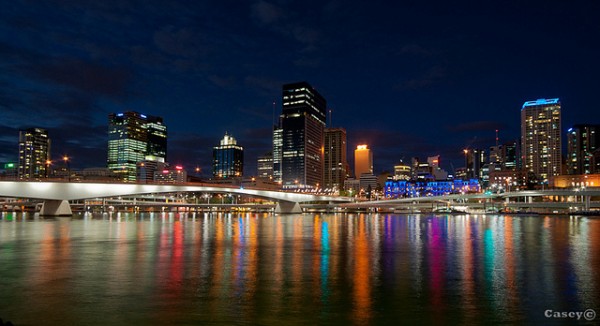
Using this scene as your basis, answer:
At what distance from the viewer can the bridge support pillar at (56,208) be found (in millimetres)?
94250

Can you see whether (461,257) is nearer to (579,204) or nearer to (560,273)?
(560,273)

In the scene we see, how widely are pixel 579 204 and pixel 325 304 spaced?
526ft

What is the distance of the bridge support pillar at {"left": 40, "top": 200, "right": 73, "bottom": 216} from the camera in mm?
94250

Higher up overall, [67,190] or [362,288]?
[67,190]

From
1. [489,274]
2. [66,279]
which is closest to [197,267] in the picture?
[66,279]

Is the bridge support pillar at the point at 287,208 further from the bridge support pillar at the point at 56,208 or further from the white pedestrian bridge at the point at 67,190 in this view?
the bridge support pillar at the point at 56,208

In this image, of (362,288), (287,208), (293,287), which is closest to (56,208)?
(287,208)

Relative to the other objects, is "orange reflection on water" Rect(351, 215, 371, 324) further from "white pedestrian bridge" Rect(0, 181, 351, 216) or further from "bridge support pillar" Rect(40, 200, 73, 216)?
"bridge support pillar" Rect(40, 200, 73, 216)

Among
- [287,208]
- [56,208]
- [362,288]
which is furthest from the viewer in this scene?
[287,208]

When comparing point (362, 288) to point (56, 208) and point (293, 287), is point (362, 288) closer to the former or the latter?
point (293, 287)

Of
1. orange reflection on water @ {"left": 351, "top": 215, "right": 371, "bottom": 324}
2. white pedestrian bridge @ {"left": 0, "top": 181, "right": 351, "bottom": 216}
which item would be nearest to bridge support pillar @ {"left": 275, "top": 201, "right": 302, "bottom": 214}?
white pedestrian bridge @ {"left": 0, "top": 181, "right": 351, "bottom": 216}

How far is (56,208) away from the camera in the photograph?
94.8 m

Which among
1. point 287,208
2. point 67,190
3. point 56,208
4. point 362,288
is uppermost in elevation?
point 67,190

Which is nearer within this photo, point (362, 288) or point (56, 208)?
point (362, 288)
